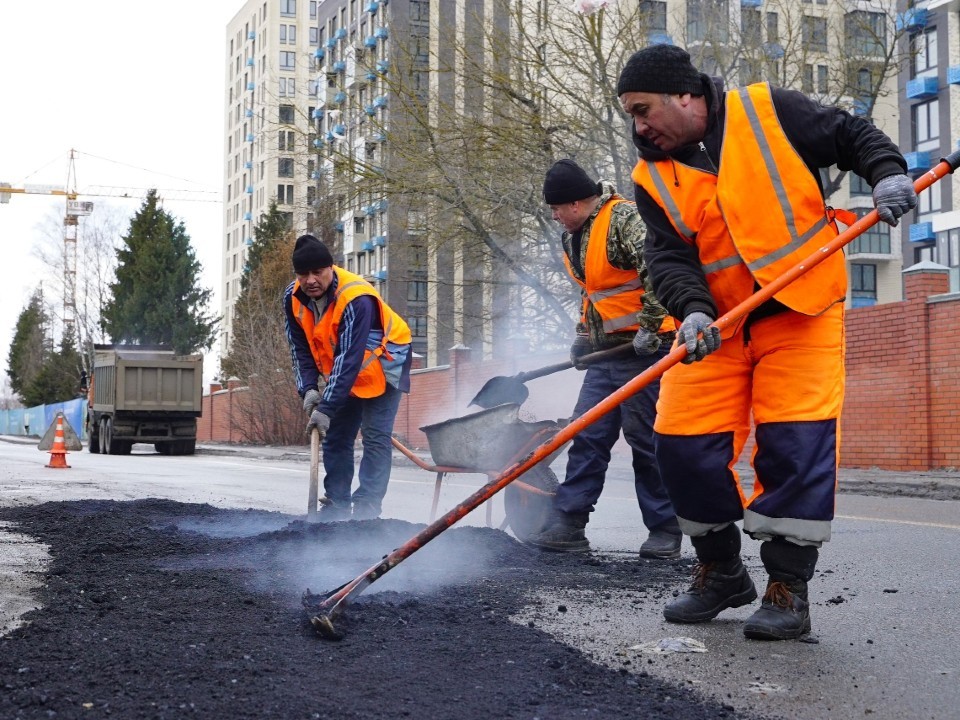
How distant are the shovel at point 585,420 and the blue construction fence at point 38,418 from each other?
36192 millimetres

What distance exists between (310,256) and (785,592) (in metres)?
3.71

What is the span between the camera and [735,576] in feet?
13.6

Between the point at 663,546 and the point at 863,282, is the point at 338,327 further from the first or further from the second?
the point at 863,282

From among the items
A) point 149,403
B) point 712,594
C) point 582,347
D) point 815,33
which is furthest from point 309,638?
point 149,403

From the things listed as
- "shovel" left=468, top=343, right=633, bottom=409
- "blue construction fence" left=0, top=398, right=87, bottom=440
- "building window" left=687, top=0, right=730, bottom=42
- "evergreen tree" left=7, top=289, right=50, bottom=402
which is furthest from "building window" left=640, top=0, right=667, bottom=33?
"evergreen tree" left=7, top=289, right=50, bottom=402

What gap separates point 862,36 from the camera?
773 inches

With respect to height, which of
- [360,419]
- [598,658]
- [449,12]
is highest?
[449,12]

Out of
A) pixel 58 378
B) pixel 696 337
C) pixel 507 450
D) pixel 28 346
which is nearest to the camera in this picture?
pixel 696 337

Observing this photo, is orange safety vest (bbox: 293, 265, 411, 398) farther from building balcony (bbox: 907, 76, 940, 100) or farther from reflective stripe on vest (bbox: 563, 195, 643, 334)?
building balcony (bbox: 907, 76, 940, 100)

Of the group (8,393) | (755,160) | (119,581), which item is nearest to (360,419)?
(119,581)

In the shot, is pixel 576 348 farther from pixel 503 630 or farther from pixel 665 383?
pixel 503 630

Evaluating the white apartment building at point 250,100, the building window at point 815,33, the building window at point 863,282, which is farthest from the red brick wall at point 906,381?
the white apartment building at point 250,100

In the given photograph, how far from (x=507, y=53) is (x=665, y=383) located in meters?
16.7

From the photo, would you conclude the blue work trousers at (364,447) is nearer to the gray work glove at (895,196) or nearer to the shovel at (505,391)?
the shovel at (505,391)
